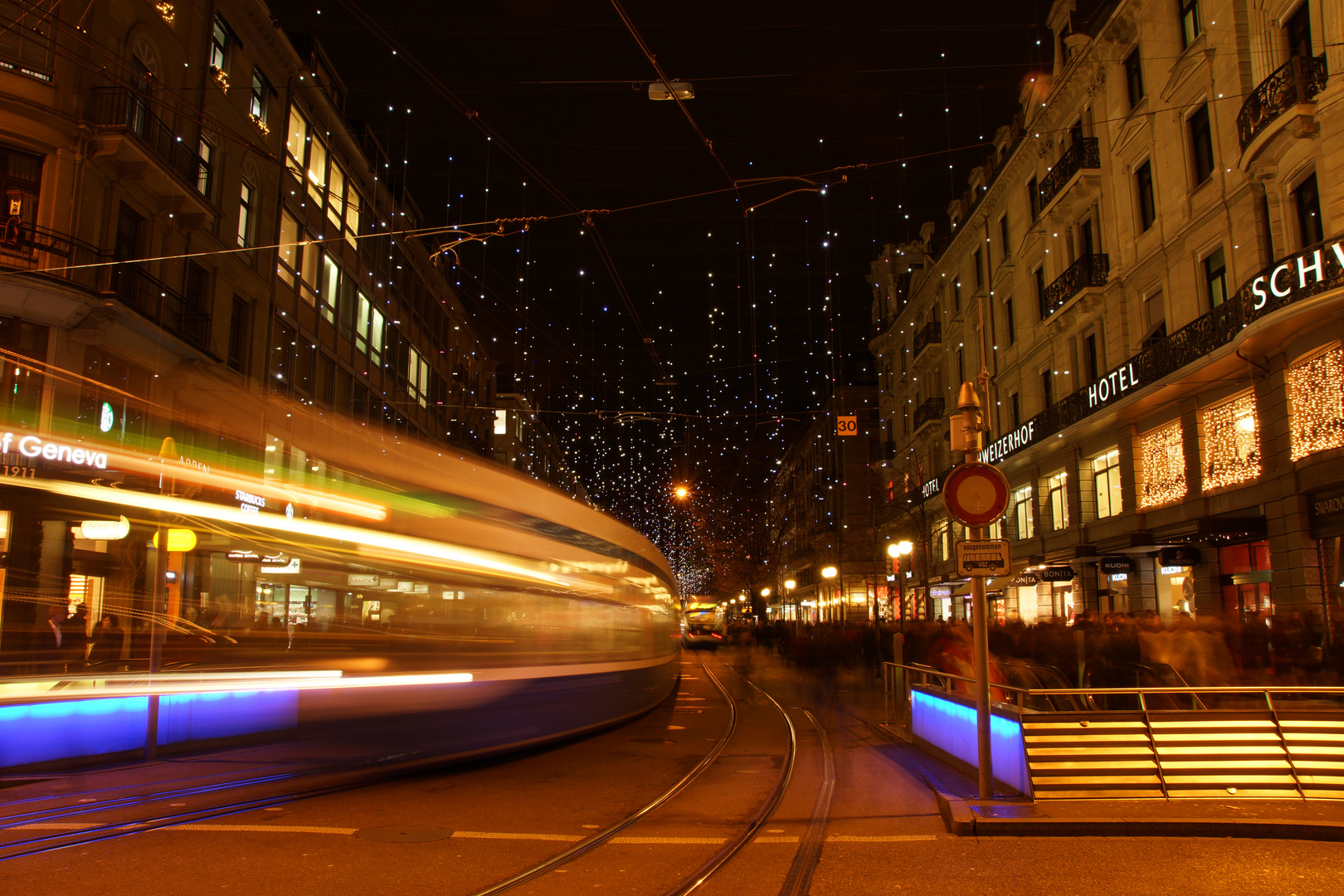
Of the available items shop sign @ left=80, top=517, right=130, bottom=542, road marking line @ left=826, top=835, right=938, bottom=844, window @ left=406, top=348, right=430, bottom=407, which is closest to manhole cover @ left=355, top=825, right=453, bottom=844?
road marking line @ left=826, top=835, right=938, bottom=844

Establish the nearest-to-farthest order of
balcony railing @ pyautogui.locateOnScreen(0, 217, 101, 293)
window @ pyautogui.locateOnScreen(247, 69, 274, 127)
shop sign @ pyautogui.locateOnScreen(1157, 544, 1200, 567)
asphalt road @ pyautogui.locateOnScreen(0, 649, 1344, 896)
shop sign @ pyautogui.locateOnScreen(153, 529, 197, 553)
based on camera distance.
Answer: asphalt road @ pyautogui.locateOnScreen(0, 649, 1344, 896) → shop sign @ pyautogui.locateOnScreen(153, 529, 197, 553) → balcony railing @ pyautogui.locateOnScreen(0, 217, 101, 293) → shop sign @ pyautogui.locateOnScreen(1157, 544, 1200, 567) → window @ pyautogui.locateOnScreen(247, 69, 274, 127)

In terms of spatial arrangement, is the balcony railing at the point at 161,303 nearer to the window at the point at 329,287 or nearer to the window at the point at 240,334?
the window at the point at 240,334

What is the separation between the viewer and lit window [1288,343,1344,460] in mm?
16516

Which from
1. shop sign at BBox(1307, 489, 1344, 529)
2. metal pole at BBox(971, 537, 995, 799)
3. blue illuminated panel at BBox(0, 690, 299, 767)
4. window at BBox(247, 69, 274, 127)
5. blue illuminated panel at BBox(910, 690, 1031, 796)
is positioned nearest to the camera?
metal pole at BBox(971, 537, 995, 799)

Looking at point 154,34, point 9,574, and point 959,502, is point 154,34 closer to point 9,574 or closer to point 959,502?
point 9,574

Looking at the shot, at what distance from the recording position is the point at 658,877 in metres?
6.49

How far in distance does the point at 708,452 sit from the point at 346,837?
40.1 meters

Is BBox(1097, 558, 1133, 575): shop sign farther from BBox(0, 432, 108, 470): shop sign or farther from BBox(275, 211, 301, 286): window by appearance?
BBox(275, 211, 301, 286): window

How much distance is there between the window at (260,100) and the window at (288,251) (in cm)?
262

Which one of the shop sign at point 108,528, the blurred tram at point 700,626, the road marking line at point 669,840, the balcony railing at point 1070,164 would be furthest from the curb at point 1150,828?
the blurred tram at point 700,626

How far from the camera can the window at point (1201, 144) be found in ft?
69.7

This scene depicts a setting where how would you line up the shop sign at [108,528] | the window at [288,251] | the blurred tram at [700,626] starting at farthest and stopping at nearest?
the blurred tram at [700,626], the window at [288,251], the shop sign at [108,528]

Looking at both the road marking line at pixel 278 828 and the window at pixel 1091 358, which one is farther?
the window at pixel 1091 358

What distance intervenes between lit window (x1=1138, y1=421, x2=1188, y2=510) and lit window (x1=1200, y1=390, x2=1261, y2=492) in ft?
3.29
